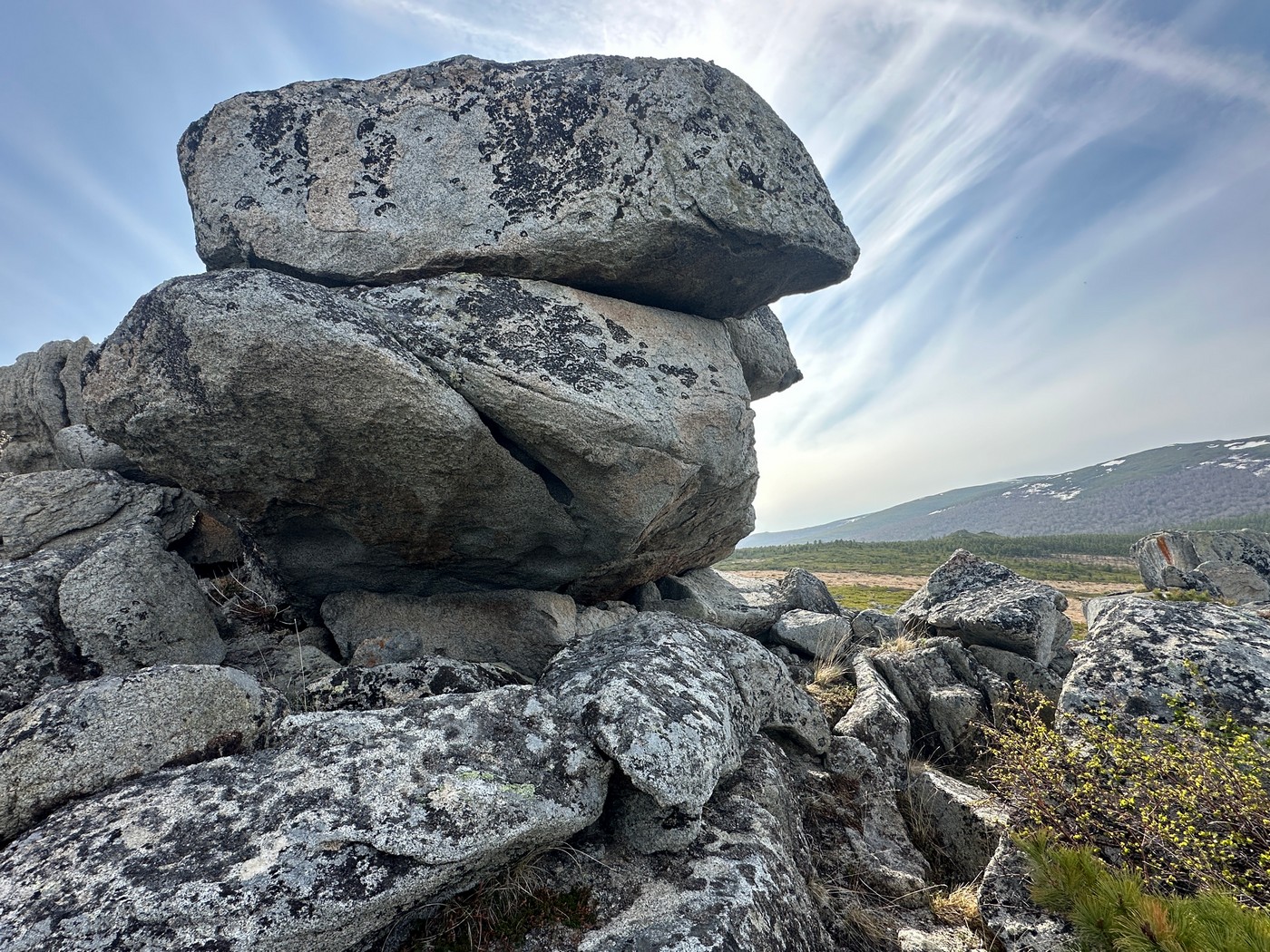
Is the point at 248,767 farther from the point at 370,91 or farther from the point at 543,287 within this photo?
the point at 370,91

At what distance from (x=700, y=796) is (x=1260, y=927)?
11.3 ft

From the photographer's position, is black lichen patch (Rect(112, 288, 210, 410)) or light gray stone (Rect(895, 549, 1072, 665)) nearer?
black lichen patch (Rect(112, 288, 210, 410))

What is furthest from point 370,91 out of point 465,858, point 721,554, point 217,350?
point 721,554

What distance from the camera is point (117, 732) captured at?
4.56m

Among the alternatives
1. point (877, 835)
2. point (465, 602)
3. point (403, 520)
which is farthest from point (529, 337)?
point (877, 835)

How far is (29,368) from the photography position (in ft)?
37.7

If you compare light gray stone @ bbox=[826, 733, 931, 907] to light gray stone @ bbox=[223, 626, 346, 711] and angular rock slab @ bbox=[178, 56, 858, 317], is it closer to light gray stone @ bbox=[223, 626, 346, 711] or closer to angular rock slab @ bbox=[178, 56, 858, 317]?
light gray stone @ bbox=[223, 626, 346, 711]

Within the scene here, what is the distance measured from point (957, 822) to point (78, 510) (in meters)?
12.1

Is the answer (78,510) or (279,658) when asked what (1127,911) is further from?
(78,510)

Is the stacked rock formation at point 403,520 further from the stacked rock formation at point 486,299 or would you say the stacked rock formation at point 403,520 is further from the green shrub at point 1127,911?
Result: the green shrub at point 1127,911

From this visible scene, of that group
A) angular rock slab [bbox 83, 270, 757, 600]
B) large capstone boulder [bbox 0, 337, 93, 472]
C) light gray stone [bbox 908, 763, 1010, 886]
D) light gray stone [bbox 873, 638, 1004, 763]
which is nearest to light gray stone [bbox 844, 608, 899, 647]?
light gray stone [bbox 873, 638, 1004, 763]

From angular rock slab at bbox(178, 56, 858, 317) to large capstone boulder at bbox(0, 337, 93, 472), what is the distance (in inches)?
216

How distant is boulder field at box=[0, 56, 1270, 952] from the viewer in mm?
4223

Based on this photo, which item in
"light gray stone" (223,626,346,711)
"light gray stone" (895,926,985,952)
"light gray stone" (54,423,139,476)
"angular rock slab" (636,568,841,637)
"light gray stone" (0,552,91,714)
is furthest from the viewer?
"angular rock slab" (636,568,841,637)
